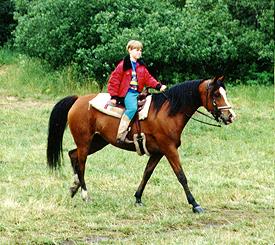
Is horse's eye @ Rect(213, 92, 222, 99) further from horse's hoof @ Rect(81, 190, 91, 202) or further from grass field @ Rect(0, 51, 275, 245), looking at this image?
horse's hoof @ Rect(81, 190, 91, 202)

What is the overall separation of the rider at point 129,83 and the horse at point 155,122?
0.53ft

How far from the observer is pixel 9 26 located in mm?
26625

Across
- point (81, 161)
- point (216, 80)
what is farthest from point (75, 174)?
point (216, 80)

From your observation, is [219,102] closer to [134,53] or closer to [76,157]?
[134,53]

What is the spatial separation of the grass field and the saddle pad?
115cm

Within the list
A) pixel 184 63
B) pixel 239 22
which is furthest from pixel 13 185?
pixel 239 22

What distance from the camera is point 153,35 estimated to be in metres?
17.9

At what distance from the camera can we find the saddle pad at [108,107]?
7.70 m

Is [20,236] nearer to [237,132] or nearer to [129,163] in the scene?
[129,163]

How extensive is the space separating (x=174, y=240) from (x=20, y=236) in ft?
5.11

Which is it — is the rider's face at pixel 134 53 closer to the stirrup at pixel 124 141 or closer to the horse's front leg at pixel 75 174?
the stirrup at pixel 124 141

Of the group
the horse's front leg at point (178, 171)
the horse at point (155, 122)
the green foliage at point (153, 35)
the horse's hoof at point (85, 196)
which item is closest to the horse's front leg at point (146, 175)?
the horse at point (155, 122)

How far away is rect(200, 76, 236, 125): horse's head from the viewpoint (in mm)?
7367

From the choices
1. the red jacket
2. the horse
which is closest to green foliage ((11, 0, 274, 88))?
the horse
